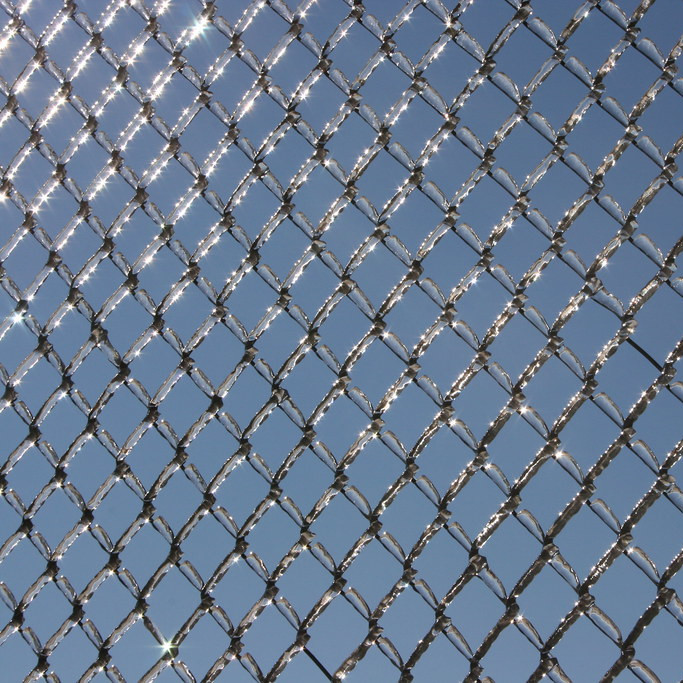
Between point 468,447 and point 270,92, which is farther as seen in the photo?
point 270,92

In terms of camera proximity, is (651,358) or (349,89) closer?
(651,358)

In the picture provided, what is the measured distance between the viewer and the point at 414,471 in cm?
116

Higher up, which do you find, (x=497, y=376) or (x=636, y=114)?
(x=636, y=114)

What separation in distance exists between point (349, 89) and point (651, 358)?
18.9 inches

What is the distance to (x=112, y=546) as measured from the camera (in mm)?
A: 1234

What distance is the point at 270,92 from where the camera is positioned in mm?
1288

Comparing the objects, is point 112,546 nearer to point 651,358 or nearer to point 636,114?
point 651,358

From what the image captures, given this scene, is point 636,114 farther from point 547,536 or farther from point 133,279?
point 133,279

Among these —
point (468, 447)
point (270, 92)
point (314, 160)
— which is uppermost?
point (270, 92)

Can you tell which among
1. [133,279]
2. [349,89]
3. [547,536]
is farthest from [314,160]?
[547,536]

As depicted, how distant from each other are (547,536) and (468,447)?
13 cm

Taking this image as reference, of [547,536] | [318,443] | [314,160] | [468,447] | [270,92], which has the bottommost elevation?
[547,536]

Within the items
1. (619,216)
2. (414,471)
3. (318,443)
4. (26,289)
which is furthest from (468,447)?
(26,289)

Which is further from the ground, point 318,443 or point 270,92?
Result: point 270,92
